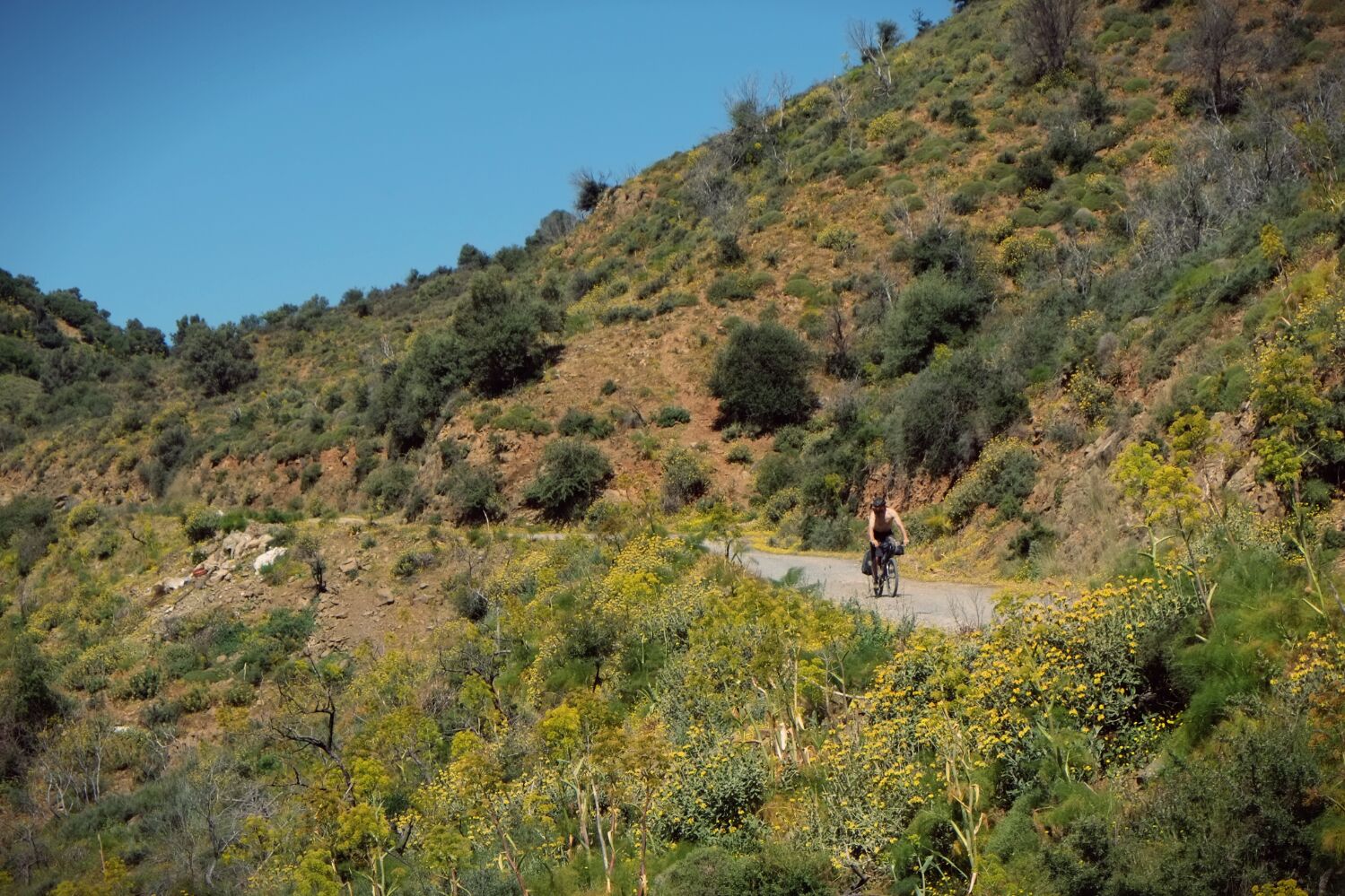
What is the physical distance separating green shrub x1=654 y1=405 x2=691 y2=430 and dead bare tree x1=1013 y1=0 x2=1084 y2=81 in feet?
70.4

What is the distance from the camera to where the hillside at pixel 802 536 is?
26.7 ft

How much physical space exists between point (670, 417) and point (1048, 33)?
900 inches

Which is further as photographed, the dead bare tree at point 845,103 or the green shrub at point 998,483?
the dead bare tree at point 845,103

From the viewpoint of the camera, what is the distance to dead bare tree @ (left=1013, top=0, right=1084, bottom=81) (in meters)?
40.4

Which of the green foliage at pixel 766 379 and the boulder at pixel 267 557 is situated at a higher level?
the green foliage at pixel 766 379

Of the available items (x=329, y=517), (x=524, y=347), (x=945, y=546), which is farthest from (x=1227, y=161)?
(x=329, y=517)

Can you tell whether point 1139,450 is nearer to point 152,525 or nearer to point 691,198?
point 152,525

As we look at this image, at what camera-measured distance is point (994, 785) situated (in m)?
8.26

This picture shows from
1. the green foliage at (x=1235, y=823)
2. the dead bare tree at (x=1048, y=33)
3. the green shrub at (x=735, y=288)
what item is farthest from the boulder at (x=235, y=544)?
the dead bare tree at (x=1048, y=33)

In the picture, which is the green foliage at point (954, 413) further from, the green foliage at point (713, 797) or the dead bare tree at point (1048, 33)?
the dead bare tree at point (1048, 33)

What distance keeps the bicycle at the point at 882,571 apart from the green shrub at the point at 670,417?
19.6m

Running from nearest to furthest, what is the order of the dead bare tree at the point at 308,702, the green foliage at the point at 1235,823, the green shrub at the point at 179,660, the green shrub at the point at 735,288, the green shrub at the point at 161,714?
the green foliage at the point at 1235,823 → the dead bare tree at the point at 308,702 → the green shrub at the point at 161,714 → the green shrub at the point at 179,660 → the green shrub at the point at 735,288

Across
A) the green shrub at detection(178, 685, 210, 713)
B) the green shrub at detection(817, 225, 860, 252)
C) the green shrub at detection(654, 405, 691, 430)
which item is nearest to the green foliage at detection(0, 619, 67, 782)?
the green shrub at detection(178, 685, 210, 713)

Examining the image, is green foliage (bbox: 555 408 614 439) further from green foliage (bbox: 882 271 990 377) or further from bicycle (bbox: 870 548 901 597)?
bicycle (bbox: 870 548 901 597)
